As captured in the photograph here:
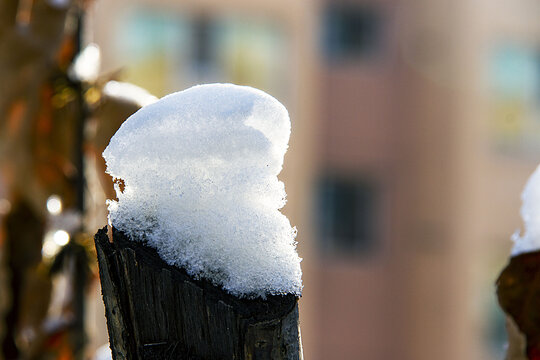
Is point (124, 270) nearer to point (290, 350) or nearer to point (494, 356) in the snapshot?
point (290, 350)

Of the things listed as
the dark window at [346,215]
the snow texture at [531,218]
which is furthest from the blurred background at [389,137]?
the snow texture at [531,218]

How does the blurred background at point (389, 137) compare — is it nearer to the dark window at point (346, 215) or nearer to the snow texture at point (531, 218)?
the dark window at point (346, 215)

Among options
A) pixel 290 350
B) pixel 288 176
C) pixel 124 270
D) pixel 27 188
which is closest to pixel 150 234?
pixel 124 270

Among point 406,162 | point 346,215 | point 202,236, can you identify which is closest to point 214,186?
point 202,236

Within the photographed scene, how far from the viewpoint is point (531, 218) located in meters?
1.29

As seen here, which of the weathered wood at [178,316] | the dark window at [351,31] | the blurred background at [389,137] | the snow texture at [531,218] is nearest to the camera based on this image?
the weathered wood at [178,316]

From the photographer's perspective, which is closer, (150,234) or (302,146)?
(150,234)

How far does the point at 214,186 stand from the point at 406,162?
1235cm

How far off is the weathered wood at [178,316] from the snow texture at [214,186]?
0.03 meters

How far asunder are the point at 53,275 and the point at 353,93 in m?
11.3

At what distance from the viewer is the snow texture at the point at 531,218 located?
4.19ft

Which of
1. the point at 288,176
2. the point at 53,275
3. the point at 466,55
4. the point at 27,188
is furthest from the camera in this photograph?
the point at 466,55

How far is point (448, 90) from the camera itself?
41.4ft

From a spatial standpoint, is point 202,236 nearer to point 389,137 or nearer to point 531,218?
point 531,218
